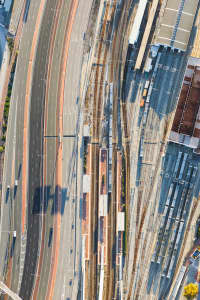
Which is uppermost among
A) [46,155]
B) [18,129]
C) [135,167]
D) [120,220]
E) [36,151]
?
[18,129]

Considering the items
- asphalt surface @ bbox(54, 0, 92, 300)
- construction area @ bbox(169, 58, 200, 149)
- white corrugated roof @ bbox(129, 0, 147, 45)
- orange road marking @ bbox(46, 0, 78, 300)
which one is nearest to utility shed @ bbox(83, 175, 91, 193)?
asphalt surface @ bbox(54, 0, 92, 300)

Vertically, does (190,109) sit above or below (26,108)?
above

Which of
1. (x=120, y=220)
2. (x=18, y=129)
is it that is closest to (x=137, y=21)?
(x=18, y=129)

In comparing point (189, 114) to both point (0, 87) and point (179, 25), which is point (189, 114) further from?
point (0, 87)

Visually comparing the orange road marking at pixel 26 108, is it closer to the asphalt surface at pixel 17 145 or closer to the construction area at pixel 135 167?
the asphalt surface at pixel 17 145

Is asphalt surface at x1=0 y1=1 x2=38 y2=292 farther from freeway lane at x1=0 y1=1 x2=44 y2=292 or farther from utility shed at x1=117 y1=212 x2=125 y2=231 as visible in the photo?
utility shed at x1=117 y1=212 x2=125 y2=231

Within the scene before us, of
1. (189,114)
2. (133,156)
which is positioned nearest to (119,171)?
(133,156)

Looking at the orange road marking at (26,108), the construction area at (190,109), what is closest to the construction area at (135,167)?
the construction area at (190,109)

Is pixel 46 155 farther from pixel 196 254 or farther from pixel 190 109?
pixel 196 254
